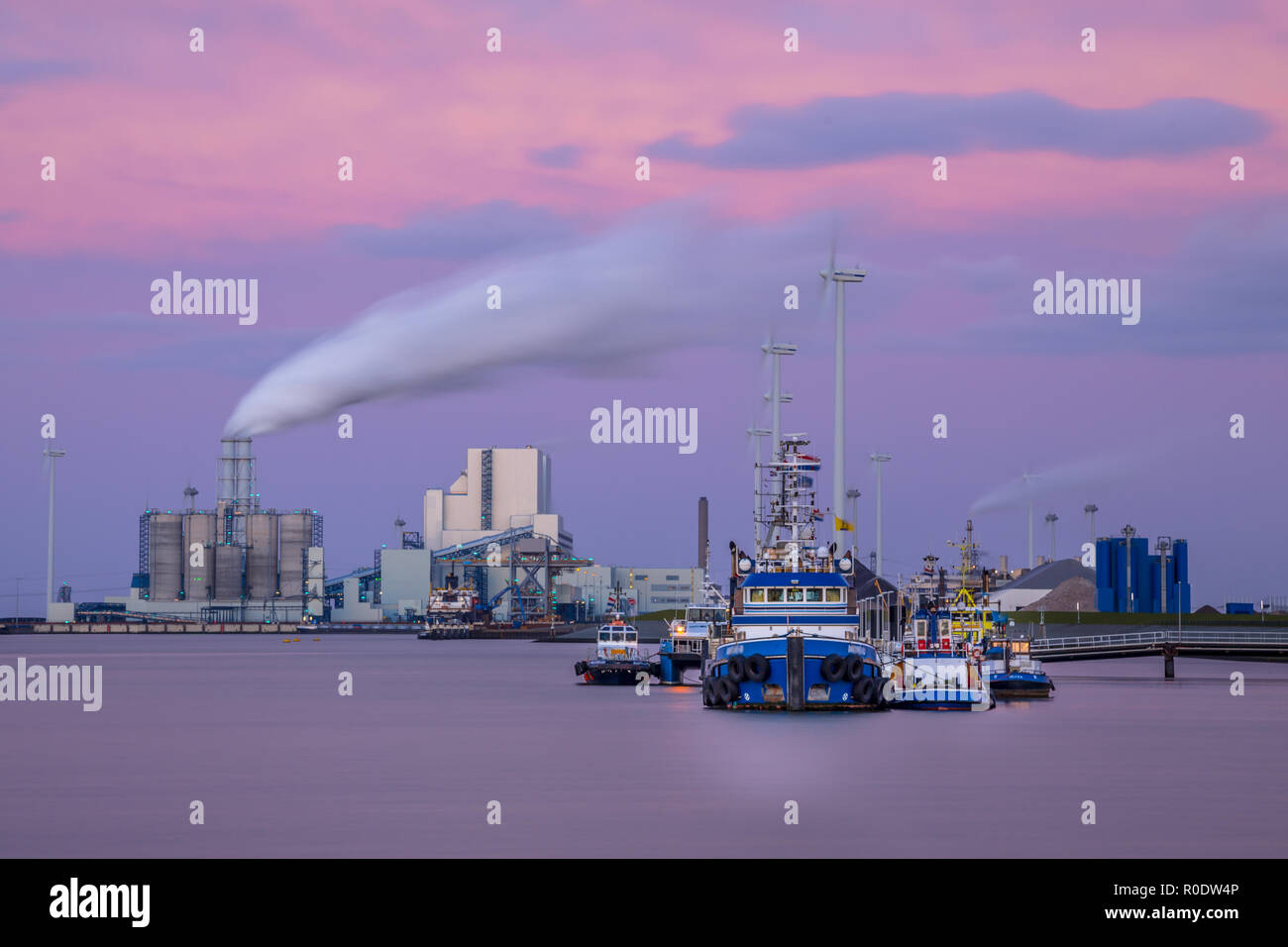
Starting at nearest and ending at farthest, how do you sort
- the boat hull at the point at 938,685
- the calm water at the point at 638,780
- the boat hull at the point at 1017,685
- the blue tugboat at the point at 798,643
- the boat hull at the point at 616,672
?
the calm water at the point at 638,780
the blue tugboat at the point at 798,643
the boat hull at the point at 938,685
the boat hull at the point at 1017,685
the boat hull at the point at 616,672

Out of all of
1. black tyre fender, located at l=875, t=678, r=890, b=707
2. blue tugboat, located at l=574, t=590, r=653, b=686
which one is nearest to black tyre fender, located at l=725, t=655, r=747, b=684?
black tyre fender, located at l=875, t=678, r=890, b=707

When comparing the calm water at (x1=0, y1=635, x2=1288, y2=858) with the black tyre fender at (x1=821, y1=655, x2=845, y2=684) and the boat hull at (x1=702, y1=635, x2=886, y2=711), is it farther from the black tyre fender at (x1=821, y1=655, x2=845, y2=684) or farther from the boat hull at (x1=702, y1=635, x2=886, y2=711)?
the black tyre fender at (x1=821, y1=655, x2=845, y2=684)

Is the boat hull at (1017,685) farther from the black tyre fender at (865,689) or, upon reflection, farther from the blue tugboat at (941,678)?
the black tyre fender at (865,689)

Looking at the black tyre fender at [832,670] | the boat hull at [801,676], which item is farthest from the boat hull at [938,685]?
the black tyre fender at [832,670]

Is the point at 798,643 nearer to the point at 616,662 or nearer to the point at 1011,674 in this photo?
the point at 1011,674
